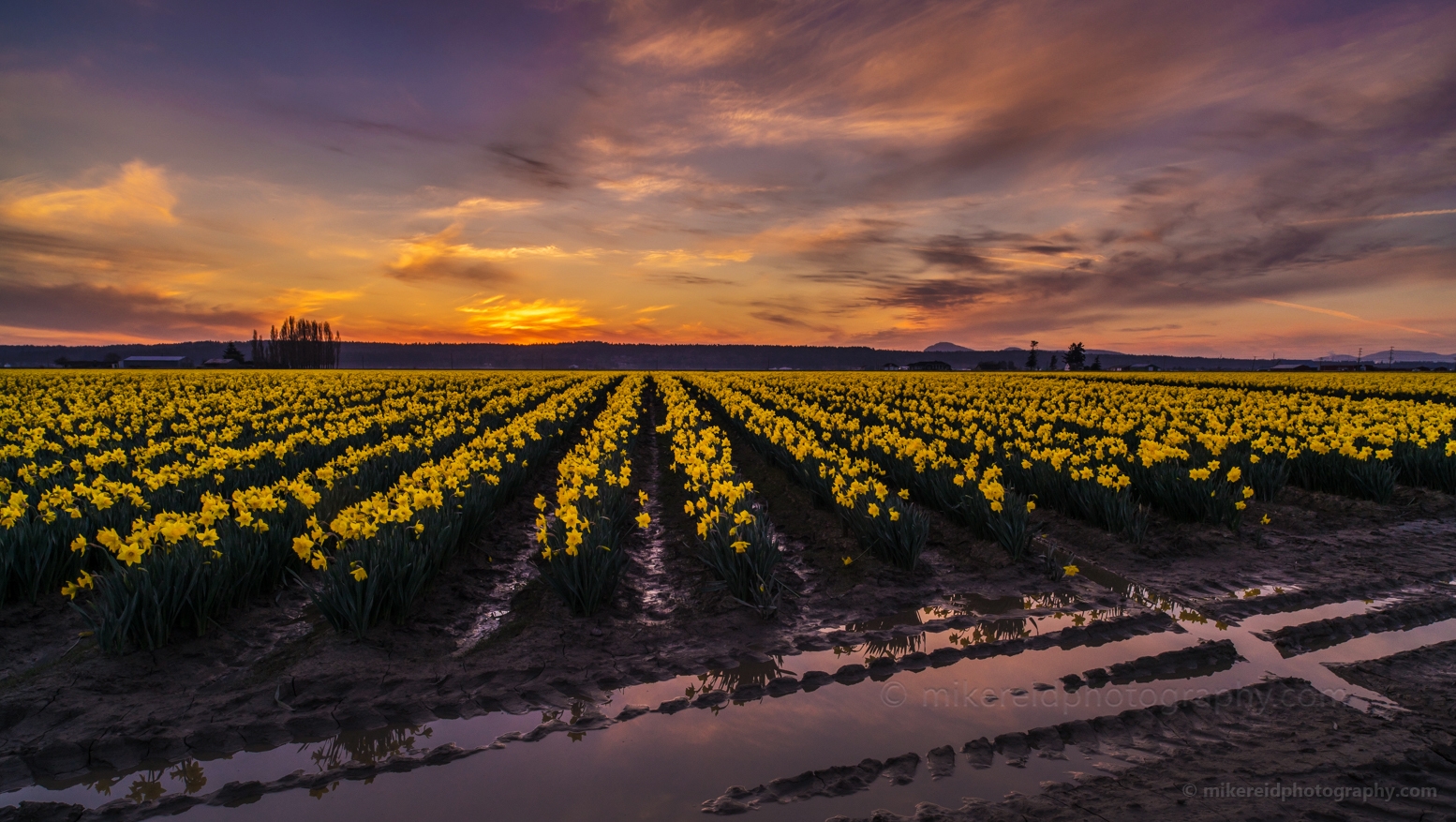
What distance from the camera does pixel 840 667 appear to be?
454 cm

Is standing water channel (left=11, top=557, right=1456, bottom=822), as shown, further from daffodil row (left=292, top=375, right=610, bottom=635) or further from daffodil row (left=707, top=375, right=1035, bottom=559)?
daffodil row (left=707, top=375, right=1035, bottom=559)

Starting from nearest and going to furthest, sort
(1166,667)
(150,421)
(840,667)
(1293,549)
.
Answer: (1166,667)
(840,667)
(1293,549)
(150,421)

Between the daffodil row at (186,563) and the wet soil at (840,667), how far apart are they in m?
0.21

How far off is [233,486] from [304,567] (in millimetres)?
2924

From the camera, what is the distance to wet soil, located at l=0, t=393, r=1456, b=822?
313 centimetres

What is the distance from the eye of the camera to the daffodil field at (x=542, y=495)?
500cm

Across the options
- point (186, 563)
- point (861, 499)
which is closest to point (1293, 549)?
point (861, 499)

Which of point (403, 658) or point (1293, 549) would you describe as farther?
point (1293, 549)

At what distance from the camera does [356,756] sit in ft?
11.7

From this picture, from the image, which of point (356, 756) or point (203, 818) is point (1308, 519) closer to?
point (356, 756)

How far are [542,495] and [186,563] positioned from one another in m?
4.82

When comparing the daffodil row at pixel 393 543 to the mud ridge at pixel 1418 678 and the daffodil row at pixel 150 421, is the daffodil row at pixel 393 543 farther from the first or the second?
the mud ridge at pixel 1418 678

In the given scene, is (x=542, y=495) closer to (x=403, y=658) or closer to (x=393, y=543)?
(x=393, y=543)

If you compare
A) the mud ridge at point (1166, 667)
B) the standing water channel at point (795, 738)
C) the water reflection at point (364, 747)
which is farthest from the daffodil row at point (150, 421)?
the mud ridge at point (1166, 667)
